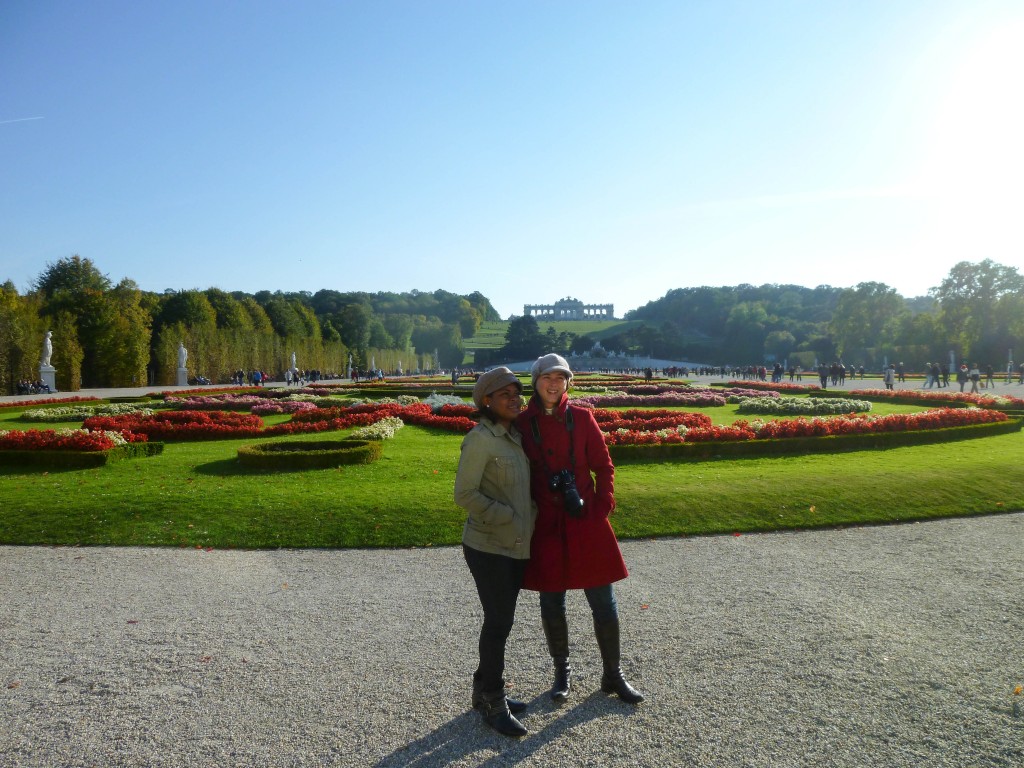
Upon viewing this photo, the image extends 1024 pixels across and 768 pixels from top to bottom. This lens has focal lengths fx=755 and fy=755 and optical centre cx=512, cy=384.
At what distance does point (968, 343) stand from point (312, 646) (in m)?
67.9

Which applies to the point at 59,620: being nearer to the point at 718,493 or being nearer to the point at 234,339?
the point at 718,493

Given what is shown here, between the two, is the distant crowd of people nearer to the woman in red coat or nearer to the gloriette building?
the woman in red coat

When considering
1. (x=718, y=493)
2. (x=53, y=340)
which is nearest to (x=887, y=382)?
(x=718, y=493)

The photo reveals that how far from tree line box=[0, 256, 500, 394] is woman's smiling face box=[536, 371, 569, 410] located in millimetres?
39099

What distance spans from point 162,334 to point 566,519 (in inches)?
1919

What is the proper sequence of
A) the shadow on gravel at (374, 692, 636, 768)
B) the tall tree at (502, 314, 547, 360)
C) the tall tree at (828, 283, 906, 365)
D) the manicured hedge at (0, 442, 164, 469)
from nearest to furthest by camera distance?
the shadow on gravel at (374, 692, 636, 768), the manicured hedge at (0, 442, 164, 469), the tall tree at (828, 283, 906, 365), the tall tree at (502, 314, 547, 360)

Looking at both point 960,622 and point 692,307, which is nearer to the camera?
point 960,622

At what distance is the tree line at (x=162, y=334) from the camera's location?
126ft

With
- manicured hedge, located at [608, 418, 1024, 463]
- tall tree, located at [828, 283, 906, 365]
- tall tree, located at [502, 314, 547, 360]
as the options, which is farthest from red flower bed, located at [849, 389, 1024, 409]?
tall tree, located at [502, 314, 547, 360]

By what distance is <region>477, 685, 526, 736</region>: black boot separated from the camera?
361 centimetres

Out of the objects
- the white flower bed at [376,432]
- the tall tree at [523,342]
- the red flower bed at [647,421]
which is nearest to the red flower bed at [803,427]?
the red flower bed at [647,421]

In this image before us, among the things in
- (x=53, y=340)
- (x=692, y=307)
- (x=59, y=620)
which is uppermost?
(x=692, y=307)

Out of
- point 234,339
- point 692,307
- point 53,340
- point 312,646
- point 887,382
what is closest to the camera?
point 312,646

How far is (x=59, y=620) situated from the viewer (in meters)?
5.31
